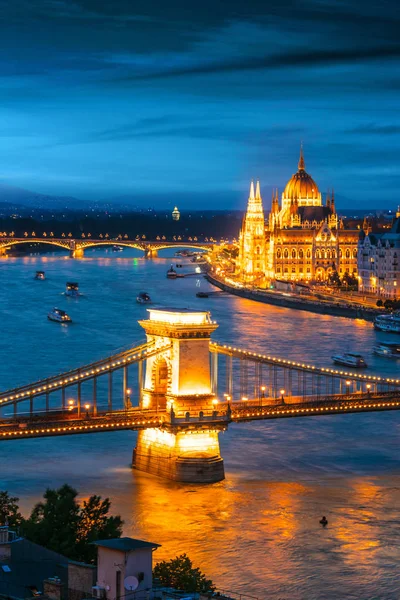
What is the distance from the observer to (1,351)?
3909 centimetres

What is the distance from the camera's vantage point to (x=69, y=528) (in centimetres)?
1414

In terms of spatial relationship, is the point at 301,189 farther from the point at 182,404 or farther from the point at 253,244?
the point at 182,404

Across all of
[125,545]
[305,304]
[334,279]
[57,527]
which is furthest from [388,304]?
[125,545]

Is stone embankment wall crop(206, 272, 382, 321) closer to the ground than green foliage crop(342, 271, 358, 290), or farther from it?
closer to the ground

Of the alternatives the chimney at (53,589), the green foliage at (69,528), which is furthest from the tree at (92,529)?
the chimney at (53,589)

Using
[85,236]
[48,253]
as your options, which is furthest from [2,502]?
[85,236]

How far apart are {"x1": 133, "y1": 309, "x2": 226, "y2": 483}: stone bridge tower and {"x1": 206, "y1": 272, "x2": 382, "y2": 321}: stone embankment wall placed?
118ft

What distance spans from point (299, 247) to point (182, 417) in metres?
62.9

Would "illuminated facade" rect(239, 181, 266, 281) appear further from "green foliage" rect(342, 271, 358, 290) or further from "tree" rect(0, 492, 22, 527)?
"tree" rect(0, 492, 22, 527)

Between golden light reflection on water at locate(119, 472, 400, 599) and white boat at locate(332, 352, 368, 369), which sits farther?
white boat at locate(332, 352, 368, 369)

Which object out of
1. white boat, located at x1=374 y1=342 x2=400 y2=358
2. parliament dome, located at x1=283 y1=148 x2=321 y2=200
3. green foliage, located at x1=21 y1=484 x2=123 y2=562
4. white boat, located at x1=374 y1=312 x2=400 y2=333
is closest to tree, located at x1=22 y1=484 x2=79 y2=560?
green foliage, located at x1=21 y1=484 x2=123 y2=562

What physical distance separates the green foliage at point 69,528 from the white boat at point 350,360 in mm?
24166

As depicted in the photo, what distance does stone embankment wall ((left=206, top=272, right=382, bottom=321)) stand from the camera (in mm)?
57959

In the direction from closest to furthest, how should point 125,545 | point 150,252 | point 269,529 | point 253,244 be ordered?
1. point 125,545
2. point 269,529
3. point 253,244
4. point 150,252
